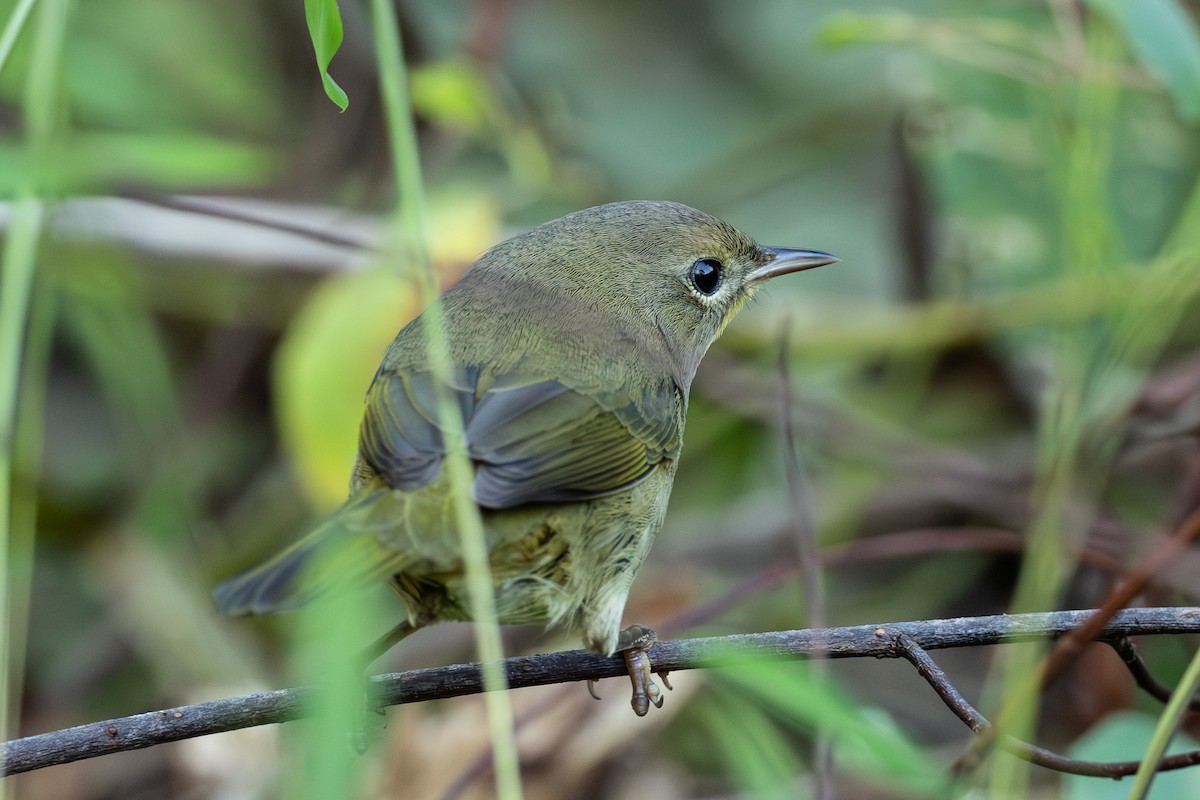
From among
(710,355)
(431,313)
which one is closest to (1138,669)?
(431,313)

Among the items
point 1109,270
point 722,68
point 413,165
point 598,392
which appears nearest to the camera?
point 413,165

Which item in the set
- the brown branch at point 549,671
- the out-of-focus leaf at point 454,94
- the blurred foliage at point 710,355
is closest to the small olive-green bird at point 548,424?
the brown branch at point 549,671

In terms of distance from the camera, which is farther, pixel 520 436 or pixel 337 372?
pixel 337 372

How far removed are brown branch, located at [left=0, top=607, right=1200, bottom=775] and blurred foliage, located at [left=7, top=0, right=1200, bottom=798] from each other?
3.63 feet

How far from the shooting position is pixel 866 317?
16.9 ft

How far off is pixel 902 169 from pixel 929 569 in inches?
63.8

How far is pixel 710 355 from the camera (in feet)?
16.8

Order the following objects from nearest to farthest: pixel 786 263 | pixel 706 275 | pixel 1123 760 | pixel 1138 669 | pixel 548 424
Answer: pixel 1138 669 → pixel 548 424 → pixel 1123 760 → pixel 706 275 → pixel 786 263

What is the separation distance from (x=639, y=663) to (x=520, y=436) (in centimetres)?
52

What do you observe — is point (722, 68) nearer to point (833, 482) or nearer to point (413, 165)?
point (833, 482)

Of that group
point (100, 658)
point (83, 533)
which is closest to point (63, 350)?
point (83, 533)

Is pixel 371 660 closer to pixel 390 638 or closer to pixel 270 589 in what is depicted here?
pixel 390 638

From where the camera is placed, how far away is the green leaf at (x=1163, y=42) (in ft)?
9.56

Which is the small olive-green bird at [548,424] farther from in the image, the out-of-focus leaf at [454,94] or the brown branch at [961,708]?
the out-of-focus leaf at [454,94]
